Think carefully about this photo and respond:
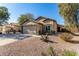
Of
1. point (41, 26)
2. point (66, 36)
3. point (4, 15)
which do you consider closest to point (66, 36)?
point (66, 36)

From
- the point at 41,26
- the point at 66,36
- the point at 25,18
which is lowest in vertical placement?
the point at 66,36

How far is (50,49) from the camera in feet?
11.6

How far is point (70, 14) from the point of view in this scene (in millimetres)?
3574

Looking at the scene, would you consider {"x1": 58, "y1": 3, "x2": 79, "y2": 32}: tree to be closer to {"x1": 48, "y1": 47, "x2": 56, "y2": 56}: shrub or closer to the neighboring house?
the neighboring house

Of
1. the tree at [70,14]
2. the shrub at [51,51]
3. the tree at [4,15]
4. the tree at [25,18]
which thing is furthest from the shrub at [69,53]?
the tree at [4,15]

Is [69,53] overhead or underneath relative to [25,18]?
underneath

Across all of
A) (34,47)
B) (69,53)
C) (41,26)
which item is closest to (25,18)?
(41,26)

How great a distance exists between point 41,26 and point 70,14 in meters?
0.50

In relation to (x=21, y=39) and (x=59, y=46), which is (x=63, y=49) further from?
(x=21, y=39)

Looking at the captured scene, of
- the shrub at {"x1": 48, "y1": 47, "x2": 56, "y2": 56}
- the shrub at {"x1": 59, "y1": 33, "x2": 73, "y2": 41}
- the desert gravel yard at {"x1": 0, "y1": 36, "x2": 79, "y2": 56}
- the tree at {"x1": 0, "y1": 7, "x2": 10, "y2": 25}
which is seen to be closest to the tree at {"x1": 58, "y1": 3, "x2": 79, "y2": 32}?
the shrub at {"x1": 59, "y1": 33, "x2": 73, "y2": 41}

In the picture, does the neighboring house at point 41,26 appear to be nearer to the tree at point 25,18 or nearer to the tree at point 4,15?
the tree at point 25,18

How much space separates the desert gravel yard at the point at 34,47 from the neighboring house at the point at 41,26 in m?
0.11

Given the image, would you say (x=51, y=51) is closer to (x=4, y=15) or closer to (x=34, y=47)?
(x=34, y=47)

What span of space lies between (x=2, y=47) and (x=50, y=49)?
0.75 metres
